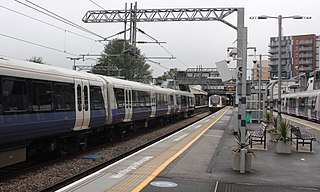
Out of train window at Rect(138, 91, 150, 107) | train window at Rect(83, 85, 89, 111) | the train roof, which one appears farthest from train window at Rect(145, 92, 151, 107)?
the train roof

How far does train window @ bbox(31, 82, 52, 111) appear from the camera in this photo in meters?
10.4

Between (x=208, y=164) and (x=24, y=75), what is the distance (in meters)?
5.24

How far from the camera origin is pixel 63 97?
40.2 ft

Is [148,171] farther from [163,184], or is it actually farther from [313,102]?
[313,102]

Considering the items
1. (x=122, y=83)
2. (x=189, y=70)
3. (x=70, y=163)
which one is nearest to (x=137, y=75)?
(x=189, y=70)

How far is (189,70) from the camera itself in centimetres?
9375

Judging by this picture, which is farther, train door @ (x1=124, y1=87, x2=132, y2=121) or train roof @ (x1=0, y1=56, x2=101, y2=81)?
train door @ (x1=124, y1=87, x2=132, y2=121)

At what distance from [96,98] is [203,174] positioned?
7.19 metres

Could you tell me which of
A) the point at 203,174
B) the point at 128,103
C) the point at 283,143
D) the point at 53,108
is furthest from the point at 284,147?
the point at 128,103

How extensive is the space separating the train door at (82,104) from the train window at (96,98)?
1.32 feet

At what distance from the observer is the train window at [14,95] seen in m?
9.02

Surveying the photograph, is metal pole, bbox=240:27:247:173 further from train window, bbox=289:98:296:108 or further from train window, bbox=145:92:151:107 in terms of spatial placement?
train window, bbox=289:98:296:108

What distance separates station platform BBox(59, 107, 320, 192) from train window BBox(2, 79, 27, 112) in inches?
97.0

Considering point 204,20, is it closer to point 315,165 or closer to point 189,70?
point 315,165
